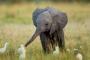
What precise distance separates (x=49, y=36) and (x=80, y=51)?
0.81 meters

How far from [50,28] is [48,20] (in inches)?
7.5

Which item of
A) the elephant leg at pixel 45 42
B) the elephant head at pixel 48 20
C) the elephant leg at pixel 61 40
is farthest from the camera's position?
the elephant leg at pixel 61 40

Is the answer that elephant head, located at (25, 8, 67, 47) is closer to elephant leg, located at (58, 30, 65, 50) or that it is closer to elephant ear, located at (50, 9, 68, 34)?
elephant ear, located at (50, 9, 68, 34)

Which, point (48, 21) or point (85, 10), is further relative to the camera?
point (85, 10)

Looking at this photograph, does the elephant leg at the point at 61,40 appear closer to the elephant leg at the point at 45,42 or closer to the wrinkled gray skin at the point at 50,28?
the wrinkled gray skin at the point at 50,28

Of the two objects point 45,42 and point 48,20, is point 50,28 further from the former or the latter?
point 45,42

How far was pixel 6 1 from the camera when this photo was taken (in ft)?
128

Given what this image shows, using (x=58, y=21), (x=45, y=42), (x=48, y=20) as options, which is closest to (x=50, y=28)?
(x=48, y=20)

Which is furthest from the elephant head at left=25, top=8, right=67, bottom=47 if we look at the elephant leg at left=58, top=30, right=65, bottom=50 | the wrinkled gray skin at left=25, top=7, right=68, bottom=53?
the elephant leg at left=58, top=30, right=65, bottom=50

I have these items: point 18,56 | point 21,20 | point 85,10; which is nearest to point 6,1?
point 85,10

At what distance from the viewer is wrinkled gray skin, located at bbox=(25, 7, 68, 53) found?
45.2 ft

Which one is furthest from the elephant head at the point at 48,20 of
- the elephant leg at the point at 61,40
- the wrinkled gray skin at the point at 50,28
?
the elephant leg at the point at 61,40

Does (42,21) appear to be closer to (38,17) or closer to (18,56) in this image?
(38,17)

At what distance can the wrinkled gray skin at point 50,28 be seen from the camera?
45.2ft
